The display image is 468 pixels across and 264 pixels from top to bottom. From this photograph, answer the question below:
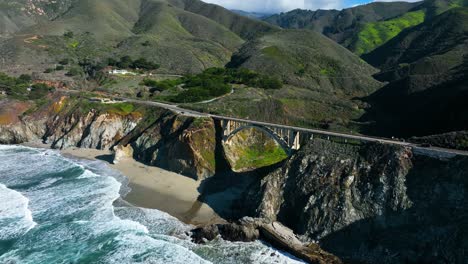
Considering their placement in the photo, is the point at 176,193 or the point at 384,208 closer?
the point at 384,208

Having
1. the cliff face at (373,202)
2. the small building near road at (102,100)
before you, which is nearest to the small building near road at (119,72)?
the small building near road at (102,100)

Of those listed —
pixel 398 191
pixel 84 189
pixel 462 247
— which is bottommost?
pixel 84 189

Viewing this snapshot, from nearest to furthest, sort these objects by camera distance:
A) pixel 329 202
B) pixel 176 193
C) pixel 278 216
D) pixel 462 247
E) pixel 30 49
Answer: pixel 462 247
pixel 329 202
pixel 278 216
pixel 176 193
pixel 30 49

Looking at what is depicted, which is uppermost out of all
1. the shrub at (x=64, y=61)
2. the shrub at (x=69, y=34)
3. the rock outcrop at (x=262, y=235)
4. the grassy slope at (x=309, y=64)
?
the shrub at (x=69, y=34)

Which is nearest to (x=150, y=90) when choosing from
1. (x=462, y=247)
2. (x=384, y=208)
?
(x=384, y=208)

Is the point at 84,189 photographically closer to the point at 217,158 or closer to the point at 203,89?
the point at 217,158

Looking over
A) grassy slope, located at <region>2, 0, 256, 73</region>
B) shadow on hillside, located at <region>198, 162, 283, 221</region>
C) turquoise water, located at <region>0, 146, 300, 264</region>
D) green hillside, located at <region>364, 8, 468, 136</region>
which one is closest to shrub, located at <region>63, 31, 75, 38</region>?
grassy slope, located at <region>2, 0, 256, 73</region>

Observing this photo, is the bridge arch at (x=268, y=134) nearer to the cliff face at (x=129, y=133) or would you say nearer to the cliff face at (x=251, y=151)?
the cliff face at (x=251, y=151)
